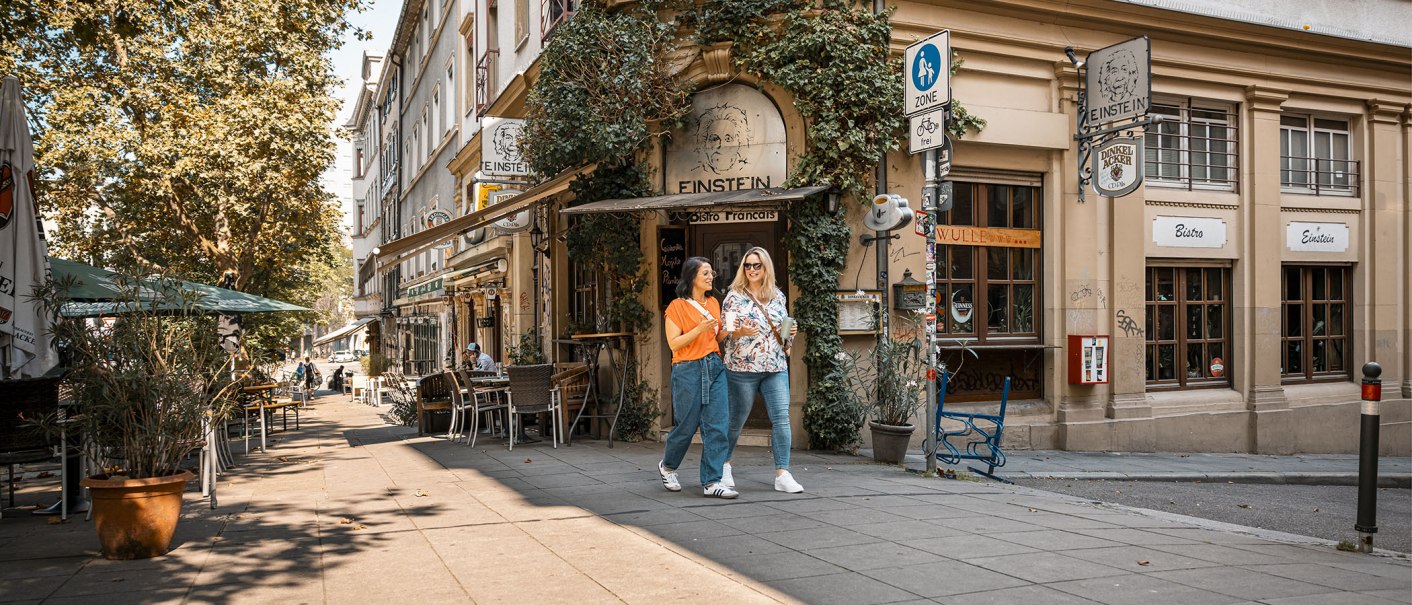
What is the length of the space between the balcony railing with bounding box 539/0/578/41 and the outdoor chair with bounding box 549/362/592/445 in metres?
4.78

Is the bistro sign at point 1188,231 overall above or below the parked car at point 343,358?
above

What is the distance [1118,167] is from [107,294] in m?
10.9

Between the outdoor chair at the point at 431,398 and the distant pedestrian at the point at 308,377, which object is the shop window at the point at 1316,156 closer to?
the outdoor chair at the point at 431,398

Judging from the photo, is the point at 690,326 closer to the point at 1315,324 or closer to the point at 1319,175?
the point at 1315,324

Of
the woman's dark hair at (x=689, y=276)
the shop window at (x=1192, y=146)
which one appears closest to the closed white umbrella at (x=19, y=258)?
the woman's dark hair at (x=689, y=276)

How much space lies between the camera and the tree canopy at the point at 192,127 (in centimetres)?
1839

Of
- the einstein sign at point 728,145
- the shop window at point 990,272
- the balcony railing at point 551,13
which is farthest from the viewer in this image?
the balcony railing at point 551,13

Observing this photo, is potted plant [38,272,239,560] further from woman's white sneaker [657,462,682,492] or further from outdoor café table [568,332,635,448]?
outdoor café table [568,332,635,448]

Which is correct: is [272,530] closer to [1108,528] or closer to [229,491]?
[229,491]

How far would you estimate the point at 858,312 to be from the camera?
11.0 m

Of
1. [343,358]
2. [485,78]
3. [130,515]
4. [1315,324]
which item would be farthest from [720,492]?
[343,358]

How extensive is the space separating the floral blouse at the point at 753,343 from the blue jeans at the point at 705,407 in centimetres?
16

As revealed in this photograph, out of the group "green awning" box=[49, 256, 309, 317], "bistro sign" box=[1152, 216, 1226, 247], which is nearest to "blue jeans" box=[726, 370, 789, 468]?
"green awning" box=[49, 256, 309, 317]

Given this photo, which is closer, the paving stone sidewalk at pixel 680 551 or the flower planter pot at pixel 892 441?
the paving stone sidewalk at pixel 680 551
